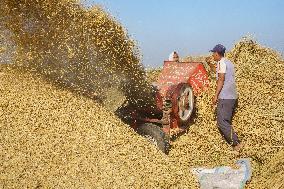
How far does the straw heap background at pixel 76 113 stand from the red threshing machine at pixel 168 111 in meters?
0.29

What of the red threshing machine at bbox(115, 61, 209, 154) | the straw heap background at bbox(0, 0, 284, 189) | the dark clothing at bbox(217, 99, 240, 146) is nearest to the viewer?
the straw heap background at bbox(0, 0, 284, 189)

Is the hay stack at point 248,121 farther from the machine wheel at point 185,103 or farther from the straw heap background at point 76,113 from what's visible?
the machine wheel at point 185,103

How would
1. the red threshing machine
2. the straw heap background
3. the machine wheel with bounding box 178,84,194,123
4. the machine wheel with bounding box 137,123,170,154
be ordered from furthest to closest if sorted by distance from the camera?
the machine wheel with bounding box 178,84,194,123, the red threshing machine, the machine wheel with bounding box 137,123,170,154, the straw heap background

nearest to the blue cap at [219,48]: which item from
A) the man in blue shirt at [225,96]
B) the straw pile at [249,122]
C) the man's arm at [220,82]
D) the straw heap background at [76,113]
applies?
the man in blue shirt at [225,96]

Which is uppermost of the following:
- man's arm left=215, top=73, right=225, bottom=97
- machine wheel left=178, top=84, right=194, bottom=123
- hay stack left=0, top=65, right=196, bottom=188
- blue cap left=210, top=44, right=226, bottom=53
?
blue cap left=210, top=44, right=226, bottom=53

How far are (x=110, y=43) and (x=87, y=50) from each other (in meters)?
0.34

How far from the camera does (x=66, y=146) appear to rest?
536 cm

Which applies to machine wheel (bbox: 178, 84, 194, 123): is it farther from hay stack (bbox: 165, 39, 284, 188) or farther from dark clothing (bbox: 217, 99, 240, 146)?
dark clothing (bbox: 217, 99, 240, 146)

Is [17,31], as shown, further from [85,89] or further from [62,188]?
[62,188]

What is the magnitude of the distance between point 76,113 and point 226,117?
268cm

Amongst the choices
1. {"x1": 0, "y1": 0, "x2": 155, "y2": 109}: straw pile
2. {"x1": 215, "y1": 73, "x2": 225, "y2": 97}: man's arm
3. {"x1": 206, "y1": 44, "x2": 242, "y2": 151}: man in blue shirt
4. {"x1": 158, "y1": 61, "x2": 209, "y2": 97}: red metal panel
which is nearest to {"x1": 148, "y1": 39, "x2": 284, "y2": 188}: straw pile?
{"x1": 158, "y1": 61, "x2": 209, "y2": 97}: red metal panel

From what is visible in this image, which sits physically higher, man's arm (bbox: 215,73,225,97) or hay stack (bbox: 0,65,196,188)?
man's arm (bbox: 215,73,225,97)

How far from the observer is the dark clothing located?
7348mm

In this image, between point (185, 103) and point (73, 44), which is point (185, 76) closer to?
point (185, 103)
